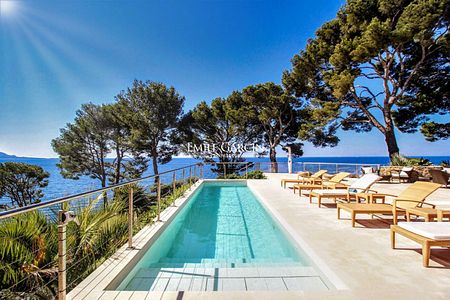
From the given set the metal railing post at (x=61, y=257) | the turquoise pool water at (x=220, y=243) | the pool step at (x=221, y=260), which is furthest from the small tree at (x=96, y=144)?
the metal railing post at (x=61, y=257)

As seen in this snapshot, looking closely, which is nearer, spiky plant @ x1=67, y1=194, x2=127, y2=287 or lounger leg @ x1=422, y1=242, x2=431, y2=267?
lounger leg @ x1=422, y1=242, x2=431, y2=267

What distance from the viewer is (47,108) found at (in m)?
28.9

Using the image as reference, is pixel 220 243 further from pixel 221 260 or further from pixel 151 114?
pixel 151 114

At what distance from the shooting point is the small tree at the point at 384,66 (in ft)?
35.5

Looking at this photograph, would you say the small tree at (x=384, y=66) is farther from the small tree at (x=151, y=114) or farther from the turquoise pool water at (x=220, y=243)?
the turquoise pool water at (x=220, y=243)

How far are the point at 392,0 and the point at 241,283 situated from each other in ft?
48.4

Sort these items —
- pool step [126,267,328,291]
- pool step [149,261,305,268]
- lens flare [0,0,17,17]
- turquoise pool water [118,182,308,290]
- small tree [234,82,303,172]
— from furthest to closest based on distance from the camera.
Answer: small tree [234,82,303,172] → lens flare [0,0,17,17] → turquoise pool water [118,182,308,290] → pool step [149,261,305,268] → pool step [126,267,328,291]

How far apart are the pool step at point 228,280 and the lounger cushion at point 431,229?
3.63ft

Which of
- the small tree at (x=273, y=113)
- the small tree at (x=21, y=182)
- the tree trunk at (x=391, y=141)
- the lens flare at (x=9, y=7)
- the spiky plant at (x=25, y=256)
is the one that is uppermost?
the lens flare at (x=9, y=7)

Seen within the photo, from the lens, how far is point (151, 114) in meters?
18.2

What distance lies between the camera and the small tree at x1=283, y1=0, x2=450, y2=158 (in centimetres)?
1081

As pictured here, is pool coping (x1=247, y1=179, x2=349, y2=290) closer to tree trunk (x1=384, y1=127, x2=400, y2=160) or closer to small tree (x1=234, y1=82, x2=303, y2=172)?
tree trunk (x1=384, y1=127, x2=400, y2=160)

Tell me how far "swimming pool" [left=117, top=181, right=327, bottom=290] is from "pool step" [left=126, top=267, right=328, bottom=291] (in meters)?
Answer: 0.01

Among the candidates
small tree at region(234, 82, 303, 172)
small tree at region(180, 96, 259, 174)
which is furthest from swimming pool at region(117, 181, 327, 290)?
small tree at region(180, 96, 259, 174)
